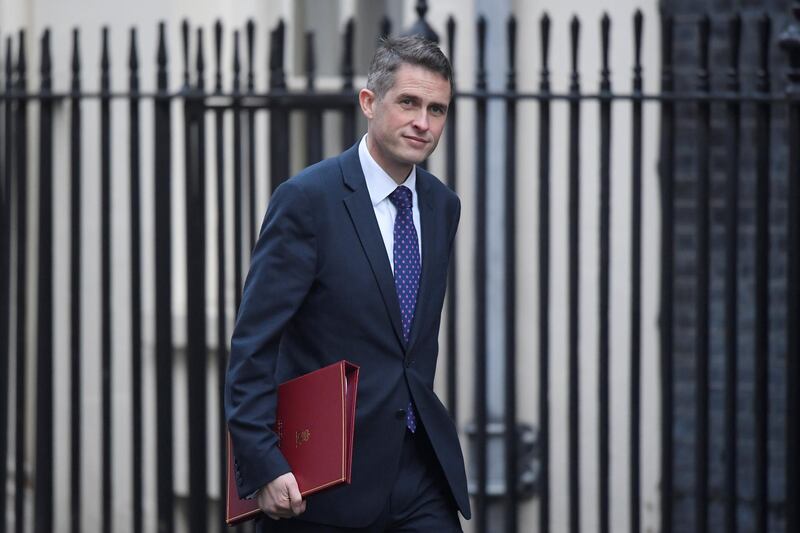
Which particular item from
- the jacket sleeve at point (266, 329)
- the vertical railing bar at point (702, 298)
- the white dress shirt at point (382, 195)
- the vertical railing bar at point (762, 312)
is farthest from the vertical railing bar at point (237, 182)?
the jacket sleeve at point (266, 329)

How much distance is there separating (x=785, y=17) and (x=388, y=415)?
3580 millimetres

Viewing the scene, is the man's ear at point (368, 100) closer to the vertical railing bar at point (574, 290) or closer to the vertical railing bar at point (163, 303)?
the vertical railing bar at point (574, 290)

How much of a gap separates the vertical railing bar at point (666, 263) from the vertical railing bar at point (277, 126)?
125 centimetres

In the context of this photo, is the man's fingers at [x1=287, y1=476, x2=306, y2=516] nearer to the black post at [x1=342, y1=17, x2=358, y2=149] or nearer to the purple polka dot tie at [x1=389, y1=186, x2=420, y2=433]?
the purple polka dot tie at [x1=389, y1=186, x2=420, y2=433]

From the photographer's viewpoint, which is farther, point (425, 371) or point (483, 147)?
point (483, 147)

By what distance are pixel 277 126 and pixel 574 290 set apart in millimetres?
1138

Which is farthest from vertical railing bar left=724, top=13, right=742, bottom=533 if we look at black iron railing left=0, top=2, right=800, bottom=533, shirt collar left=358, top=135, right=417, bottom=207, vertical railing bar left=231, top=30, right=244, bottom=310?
shirt collar left=358, top=135, right=417, bottom=207

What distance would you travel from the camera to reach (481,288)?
5258mm

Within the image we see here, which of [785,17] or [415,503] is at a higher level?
[785,17]

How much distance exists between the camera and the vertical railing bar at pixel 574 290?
516 cm

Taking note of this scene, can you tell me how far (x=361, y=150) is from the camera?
3377 mm

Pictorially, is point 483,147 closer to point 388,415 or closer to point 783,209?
point 783,209

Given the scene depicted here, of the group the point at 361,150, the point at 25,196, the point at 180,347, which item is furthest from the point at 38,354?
the point at 361,150

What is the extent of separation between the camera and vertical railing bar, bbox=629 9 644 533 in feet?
16.8
